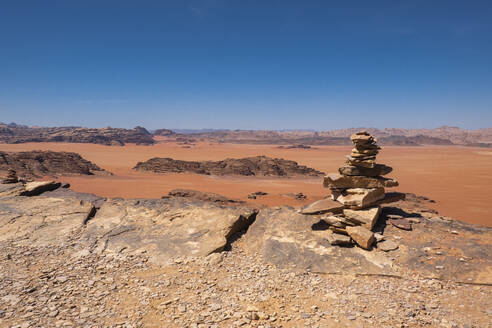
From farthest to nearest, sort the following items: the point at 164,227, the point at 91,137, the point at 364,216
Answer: the point at 91,137 → the point at 164,227 → the point at 364,216

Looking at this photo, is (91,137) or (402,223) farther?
(91,137)

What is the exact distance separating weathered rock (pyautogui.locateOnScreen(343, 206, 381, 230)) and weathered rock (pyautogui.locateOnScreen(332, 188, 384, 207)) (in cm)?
22

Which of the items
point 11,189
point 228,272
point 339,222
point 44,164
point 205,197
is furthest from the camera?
point 44,164

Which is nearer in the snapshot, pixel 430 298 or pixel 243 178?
pixel 430 298

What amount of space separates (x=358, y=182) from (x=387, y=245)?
187 cm

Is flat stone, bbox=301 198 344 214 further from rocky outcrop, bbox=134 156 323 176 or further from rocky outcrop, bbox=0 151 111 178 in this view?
rocky outcrop, bbox=0 151 111 178

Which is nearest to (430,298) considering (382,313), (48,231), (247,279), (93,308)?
(382,313)

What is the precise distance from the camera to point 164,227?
8.32 m

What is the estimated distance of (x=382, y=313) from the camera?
5.01m

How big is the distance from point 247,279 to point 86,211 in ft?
20.8

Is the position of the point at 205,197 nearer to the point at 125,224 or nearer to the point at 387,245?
the point at 125,224

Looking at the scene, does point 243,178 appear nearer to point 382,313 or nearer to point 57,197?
point 57,197

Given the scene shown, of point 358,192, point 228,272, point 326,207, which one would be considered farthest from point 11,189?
point 358,192

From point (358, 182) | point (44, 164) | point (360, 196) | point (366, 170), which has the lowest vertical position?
point (44, 164)
